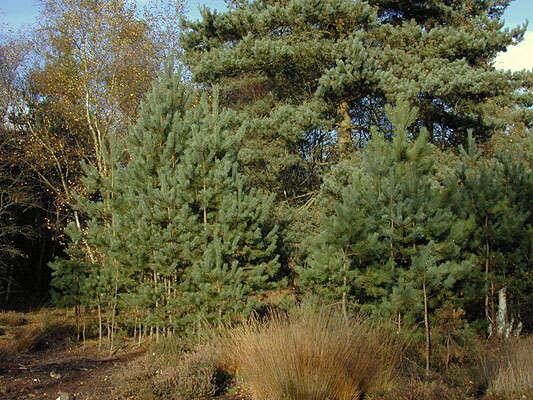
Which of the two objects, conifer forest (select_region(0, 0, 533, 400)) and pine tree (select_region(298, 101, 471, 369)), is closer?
conifer forest (select_region(0, 0, 533, 400))

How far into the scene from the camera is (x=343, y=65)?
11047mm

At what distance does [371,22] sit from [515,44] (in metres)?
3.89

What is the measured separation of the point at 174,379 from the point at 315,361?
5.09 feet

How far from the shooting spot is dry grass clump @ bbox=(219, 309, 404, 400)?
14.7 ft

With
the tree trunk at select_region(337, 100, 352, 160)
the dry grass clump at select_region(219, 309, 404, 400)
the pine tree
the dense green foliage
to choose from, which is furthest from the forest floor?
the tree trunk at select_region(337, 100, 352, 160)

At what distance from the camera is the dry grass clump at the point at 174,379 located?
15.9 feet

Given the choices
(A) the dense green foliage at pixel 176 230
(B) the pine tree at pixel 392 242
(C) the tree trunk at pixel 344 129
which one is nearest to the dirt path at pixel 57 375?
(A) the dense green foliage at pixel 176 230

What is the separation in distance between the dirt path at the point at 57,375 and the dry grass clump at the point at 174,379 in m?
0.30

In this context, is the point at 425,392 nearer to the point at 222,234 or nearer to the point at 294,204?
the point at 222,234

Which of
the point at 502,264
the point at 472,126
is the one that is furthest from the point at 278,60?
the point at 502,264

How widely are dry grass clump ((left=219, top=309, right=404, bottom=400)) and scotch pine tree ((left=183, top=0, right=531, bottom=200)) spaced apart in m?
7.29

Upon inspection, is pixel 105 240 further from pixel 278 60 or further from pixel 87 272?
pixel 278 60

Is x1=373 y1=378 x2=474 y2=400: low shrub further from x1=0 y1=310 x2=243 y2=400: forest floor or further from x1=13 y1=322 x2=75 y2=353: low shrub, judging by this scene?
x1=13 y1=322 x2=75 y2=353: low shrub

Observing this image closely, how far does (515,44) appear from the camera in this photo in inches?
484
